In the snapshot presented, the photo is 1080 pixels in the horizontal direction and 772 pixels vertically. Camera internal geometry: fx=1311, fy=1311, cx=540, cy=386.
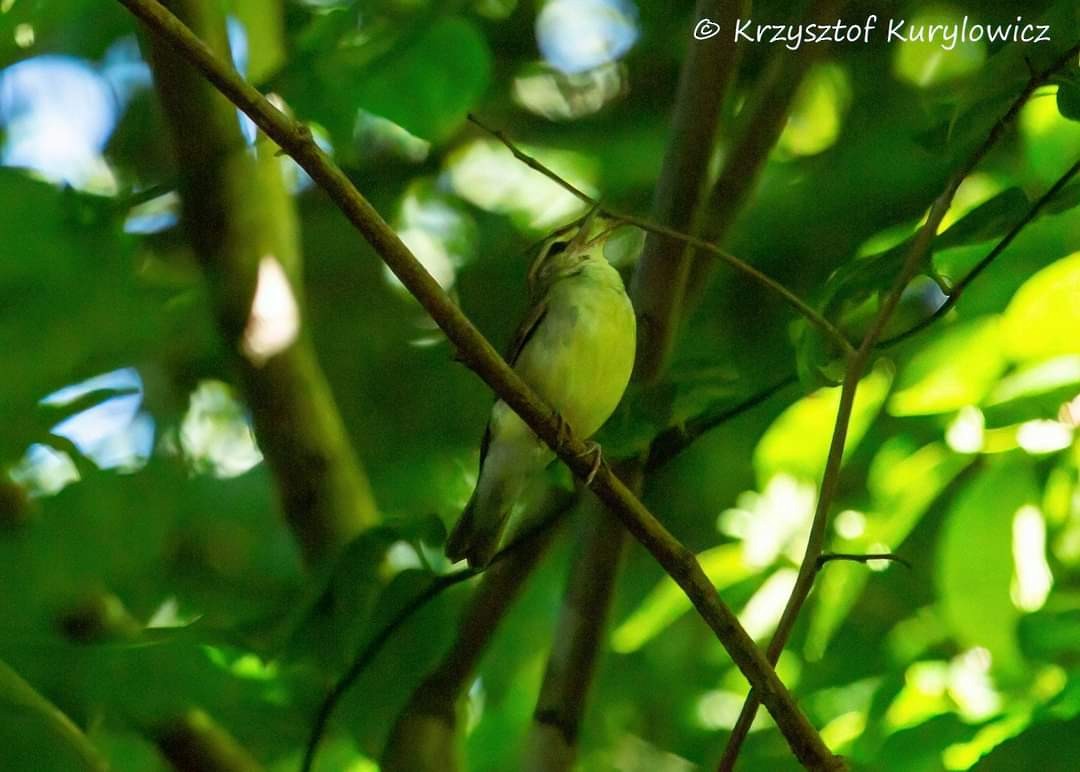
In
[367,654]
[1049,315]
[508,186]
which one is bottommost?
[367,654]

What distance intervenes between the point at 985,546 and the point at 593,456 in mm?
901

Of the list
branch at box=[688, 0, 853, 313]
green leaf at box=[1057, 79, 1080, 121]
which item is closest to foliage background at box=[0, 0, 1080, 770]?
green leaf at box=[1057, 79, 1080, 121]

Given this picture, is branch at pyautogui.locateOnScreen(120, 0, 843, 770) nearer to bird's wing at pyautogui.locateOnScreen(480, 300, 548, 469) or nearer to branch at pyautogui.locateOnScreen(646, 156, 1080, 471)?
branch at pyautogui.locateOnScreen(646, 156, 1080, 471)

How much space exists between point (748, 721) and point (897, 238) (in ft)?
4.45

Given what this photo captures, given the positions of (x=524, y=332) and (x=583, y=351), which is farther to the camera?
(x=524, y=332)

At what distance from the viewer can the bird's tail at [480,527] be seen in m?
3.58

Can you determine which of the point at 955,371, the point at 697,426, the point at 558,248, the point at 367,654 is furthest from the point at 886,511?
the point at 558,248

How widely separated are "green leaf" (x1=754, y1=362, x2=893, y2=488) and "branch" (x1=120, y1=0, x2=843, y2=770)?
100 cm

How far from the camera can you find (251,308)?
12.4 feet

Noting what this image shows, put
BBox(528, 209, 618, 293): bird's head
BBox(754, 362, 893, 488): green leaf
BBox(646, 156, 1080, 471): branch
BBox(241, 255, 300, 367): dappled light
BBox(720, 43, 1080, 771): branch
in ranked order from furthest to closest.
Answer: BBox(528, 209, 618, 293): bird's head → BBox(241, 255, 300, 367): dappled light → BBox(754, 362, 893, 488): green leaf → BBox(646, 156, 1080, 471): branch → BBox(720, 43, 1080, 771): branch

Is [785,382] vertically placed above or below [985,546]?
above

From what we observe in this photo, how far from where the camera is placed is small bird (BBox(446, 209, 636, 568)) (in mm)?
3629

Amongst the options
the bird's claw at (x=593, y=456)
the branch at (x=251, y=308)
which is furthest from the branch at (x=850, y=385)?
the branch at (x=251, y=308)

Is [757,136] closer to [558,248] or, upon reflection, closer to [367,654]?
[558,248]
